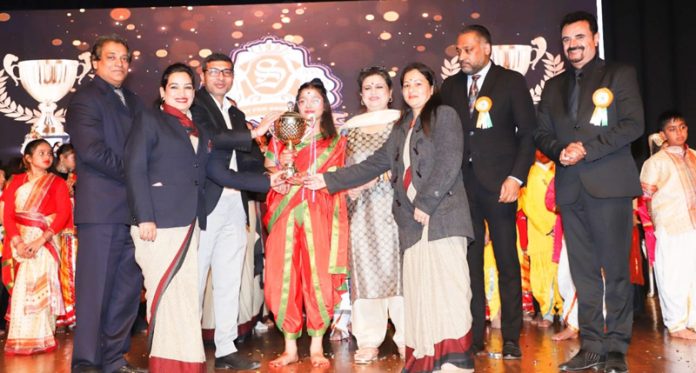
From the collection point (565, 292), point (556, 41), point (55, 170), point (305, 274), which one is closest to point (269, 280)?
point (305, 274)

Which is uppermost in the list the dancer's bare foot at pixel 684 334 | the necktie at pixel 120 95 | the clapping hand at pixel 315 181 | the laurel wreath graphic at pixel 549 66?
the laurel wreath graphic at pixel 549 66

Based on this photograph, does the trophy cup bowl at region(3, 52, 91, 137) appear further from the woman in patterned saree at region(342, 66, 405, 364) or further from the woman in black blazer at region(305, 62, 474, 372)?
the woman in black blazer at region(305, 62, 474, 372)

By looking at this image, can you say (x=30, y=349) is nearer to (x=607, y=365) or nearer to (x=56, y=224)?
(x=56, y=224)

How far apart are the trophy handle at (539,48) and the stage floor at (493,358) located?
243 cm

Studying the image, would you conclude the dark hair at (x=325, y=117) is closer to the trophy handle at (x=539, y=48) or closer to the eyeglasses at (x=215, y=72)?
the eyeglasses at (x=215, y=72)

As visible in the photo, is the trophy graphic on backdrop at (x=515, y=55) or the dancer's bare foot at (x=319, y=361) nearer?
the dancer's bare foot at (x=319, y=361)

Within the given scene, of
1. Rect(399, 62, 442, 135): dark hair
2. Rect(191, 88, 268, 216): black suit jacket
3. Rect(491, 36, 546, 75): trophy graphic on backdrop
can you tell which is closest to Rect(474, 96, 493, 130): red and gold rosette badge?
Rect(399, 62, 442, 135): dark hair

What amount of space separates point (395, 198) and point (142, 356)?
6.42 ft

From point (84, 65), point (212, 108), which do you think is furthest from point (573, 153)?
point (84, 65)

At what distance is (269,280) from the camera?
3.99m

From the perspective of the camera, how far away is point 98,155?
3.65m

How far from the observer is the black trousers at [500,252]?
3.84 m

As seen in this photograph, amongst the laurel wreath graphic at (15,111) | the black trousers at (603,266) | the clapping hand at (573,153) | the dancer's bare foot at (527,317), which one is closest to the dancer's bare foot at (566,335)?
the dancer's bare foot at (527,317)

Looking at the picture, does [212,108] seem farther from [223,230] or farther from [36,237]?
[36,237]
